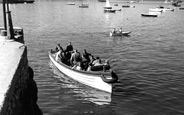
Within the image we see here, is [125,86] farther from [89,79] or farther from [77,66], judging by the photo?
[77,66]

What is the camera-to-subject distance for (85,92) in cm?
1897

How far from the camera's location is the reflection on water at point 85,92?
57.4 feet

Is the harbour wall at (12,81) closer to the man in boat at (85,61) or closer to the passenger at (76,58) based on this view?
the man in boat at (85,61)

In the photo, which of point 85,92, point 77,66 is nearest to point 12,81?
point 85,92

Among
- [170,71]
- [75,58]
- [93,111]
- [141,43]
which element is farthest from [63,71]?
[141,43]

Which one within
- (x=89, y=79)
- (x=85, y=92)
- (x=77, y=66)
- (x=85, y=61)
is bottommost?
(x=85, y=92)

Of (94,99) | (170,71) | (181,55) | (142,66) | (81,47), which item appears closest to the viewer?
(94,99)

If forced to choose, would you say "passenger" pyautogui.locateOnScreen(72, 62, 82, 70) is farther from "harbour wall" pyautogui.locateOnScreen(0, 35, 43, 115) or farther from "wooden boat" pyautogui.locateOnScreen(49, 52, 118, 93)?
"harbour wall" pyautogui.locateOnScreen(0, 35, 43, 115)

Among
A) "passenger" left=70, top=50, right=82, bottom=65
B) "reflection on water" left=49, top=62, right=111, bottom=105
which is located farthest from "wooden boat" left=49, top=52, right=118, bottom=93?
"passenger" left=70, top=50, right=82, bottom=65

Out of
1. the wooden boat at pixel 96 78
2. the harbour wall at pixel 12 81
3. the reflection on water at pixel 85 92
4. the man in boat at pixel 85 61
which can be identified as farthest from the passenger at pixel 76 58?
the harbour wall at pixel 12 81

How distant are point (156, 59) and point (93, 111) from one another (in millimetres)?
15609

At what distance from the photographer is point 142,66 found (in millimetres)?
25906

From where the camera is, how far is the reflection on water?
57.4 ft

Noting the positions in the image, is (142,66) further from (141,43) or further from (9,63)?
(9,63)
